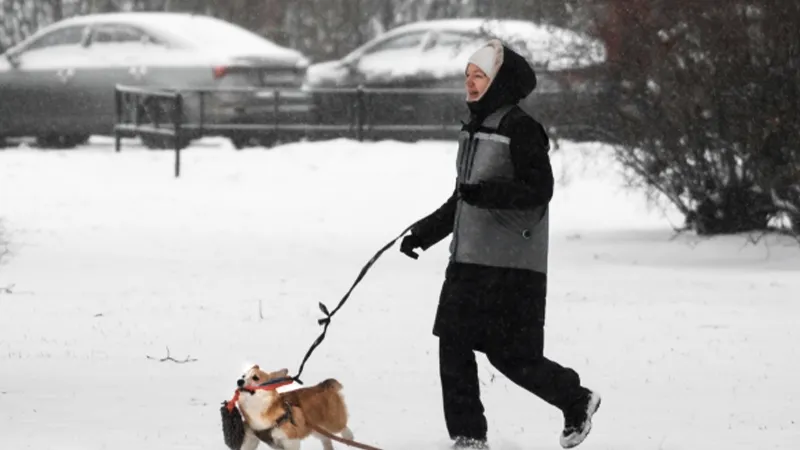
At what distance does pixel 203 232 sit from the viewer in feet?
51.2

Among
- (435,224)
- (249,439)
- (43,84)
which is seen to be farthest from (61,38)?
(249,439)

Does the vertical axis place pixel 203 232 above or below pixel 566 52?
below

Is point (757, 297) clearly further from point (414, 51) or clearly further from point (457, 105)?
point (414, 51)

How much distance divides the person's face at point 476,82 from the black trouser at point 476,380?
0.80 metres

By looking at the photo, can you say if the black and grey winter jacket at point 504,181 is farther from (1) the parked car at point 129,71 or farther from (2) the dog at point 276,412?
(1) the parked car at point 129,71

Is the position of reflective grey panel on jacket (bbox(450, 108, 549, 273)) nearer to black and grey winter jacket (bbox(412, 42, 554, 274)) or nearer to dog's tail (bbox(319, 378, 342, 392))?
black and grey winter jacket (bbox(412, 42, 554, 274))

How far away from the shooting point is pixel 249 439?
20.0ft

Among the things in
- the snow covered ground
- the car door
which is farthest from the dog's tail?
the car door

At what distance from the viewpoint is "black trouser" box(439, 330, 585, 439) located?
21.3ft

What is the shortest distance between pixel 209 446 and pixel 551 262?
7274mm

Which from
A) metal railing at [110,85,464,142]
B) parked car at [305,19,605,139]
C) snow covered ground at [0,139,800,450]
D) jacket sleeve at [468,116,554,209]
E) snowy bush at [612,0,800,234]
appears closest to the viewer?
jacket sleeve at [468,116,554,209]

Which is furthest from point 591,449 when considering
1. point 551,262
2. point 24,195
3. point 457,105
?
point 457,105

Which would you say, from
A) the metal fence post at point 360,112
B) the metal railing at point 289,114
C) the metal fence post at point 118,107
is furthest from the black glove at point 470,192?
the metal fence post at point 118,107

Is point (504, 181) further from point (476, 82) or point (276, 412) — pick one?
point (276, 412)
